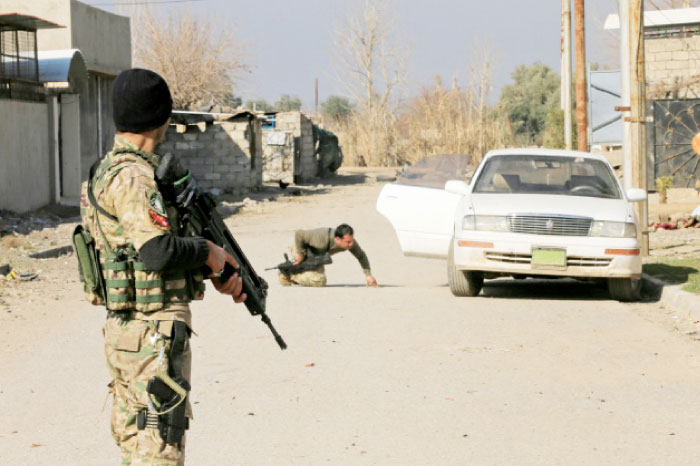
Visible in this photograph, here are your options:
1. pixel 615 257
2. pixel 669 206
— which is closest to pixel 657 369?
pixel 615 257

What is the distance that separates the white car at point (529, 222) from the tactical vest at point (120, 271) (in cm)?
678

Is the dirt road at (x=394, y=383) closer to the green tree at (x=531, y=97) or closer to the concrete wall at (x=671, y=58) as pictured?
the concrete wall at (x=671, y=58)

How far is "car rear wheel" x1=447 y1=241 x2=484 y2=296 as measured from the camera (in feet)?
34.9

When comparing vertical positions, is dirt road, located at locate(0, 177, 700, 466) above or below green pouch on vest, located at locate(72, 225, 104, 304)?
below

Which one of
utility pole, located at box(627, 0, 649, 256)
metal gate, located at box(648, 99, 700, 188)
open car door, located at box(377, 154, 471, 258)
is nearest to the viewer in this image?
open car door, located at box(377, 154, 471, 258)

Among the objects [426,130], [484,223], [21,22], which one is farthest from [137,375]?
[426,130]

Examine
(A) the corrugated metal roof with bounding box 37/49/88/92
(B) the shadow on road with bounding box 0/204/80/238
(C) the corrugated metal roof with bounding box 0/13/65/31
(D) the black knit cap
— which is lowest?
(B) the shadow on road with bounding box 0/204/80/238

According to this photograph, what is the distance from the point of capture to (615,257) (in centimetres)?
1018

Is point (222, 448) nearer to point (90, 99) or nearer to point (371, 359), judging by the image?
point (371, 359)

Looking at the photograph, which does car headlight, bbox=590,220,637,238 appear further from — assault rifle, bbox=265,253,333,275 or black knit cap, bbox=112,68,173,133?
black knit cap, bbox=112,68,173,133

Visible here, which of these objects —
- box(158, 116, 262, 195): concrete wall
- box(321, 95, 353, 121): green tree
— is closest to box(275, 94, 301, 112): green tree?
box(321, 95, 353, 121): green tree

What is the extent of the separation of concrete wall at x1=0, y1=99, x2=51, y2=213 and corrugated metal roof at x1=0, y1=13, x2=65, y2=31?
150 cm

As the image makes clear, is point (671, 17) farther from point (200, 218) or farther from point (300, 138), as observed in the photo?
point (200, 218)

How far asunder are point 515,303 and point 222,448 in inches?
220
